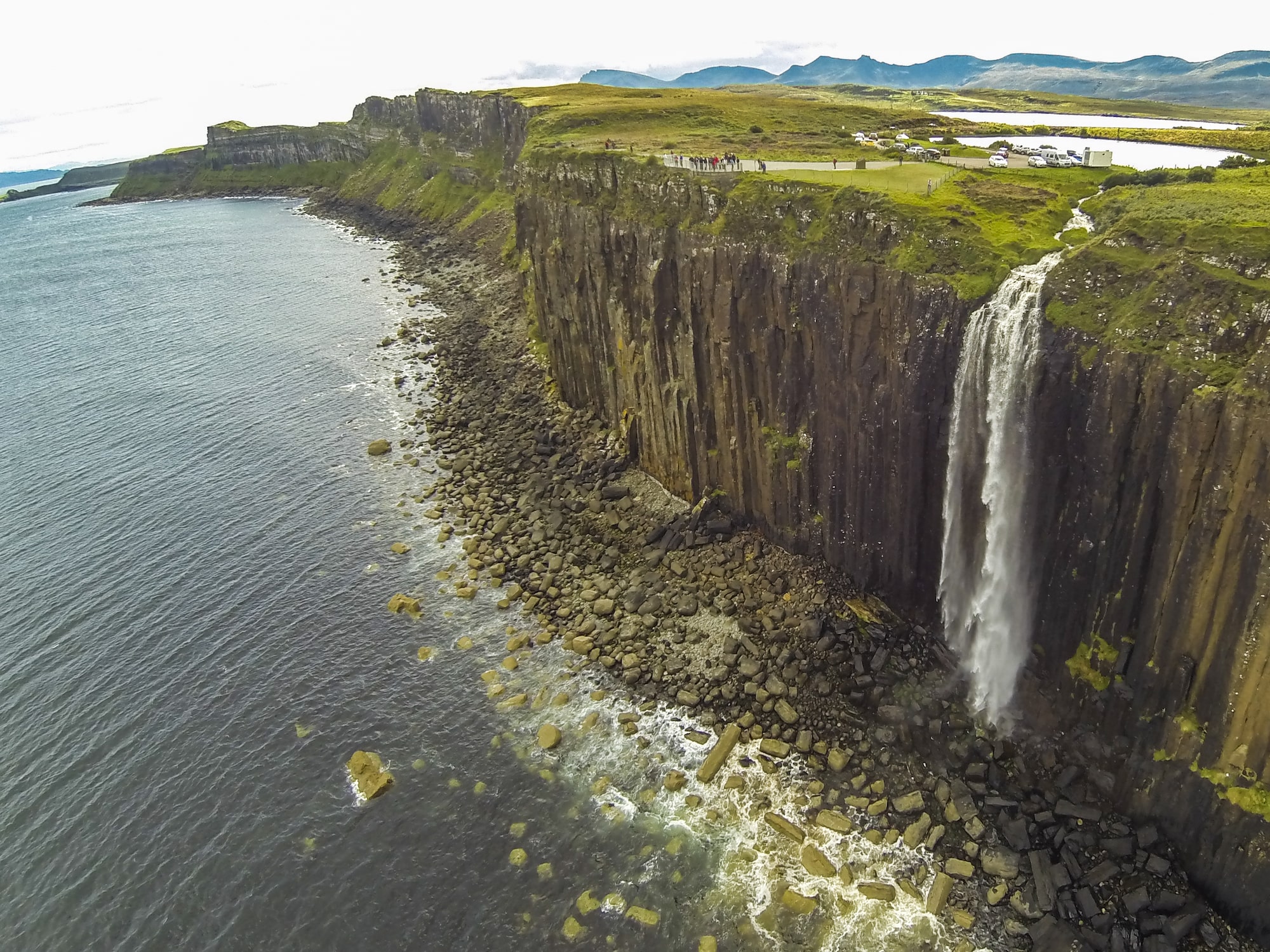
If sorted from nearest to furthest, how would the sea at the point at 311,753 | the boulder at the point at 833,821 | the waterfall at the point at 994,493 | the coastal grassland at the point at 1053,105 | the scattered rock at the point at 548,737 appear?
1. the sea at the point at 311,753
2. the boulder at the point at 833,821
3. the waterfall at the point at 994,493
4. the scattered rock at the point at 548,737
5. the coastal grassland at the point at 1053,105

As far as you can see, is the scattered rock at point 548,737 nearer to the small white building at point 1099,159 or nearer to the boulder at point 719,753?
the boulder at point 719,753

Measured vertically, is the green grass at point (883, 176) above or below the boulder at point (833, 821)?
above

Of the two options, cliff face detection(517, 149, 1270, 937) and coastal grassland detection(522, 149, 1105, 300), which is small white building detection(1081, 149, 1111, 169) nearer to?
coastal grassland detection(522, 149, 1105, 300)

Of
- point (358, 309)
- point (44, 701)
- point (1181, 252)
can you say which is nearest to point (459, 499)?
point (44, 701)

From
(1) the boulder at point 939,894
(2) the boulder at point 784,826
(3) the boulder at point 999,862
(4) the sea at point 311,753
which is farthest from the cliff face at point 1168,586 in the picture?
(2) the boulder at point 784,826

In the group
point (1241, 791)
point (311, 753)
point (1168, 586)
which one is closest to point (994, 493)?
point (1168, 586)

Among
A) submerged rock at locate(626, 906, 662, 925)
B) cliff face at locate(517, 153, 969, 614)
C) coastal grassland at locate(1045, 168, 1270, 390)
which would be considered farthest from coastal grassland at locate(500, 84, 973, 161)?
submerged rock at locate(626, 906, 662, 925)
